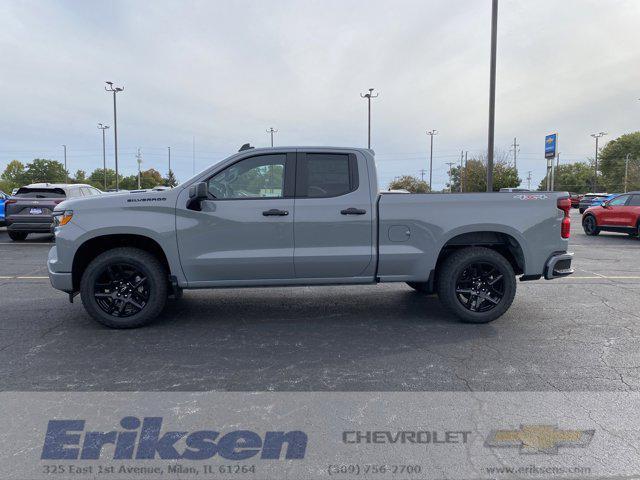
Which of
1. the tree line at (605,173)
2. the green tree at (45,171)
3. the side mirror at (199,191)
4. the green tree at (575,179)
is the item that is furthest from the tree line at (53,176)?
the side mirror at (199,191)

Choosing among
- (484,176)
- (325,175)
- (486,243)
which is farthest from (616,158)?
(325,175)

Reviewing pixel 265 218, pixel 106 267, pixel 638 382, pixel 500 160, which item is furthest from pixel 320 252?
pixel 500 160

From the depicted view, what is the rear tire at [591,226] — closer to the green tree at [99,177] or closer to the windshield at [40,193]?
the windshield at [40,193]

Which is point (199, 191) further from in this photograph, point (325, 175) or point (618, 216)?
point (618, 216)

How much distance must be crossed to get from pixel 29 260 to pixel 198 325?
696 centimetres

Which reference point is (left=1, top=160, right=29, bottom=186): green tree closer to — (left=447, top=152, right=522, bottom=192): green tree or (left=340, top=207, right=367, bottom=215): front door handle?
(left=447, top=152, right=522, bottom=192): green tree

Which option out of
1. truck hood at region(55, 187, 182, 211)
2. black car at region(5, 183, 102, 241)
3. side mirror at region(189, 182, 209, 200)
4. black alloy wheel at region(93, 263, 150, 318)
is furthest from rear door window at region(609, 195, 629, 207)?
black car at region(5, 183, 102, 241)

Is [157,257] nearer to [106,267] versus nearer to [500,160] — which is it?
[106,267]

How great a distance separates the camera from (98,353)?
4465 millimetres

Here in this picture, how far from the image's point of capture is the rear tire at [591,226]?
54.6 ft

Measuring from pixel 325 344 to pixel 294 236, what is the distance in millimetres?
1219

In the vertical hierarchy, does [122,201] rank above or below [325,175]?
below

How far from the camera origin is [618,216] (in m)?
15.7

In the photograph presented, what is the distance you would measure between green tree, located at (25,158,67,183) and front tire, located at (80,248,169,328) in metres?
117
